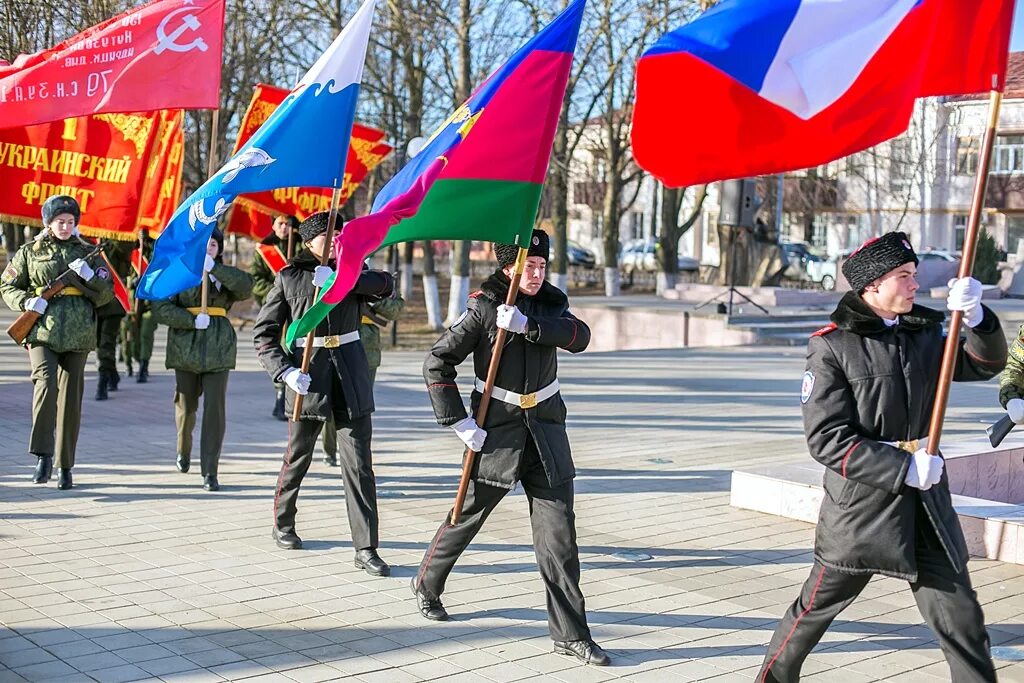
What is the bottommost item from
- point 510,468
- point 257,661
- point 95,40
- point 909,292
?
A: point 257,661

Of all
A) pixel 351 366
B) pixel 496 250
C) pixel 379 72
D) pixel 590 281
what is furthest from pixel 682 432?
pixel 590 281

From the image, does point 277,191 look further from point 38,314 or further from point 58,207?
point 38,314

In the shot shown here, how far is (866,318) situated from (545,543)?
1.84m

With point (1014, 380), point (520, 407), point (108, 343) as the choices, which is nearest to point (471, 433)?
point (520, 407)

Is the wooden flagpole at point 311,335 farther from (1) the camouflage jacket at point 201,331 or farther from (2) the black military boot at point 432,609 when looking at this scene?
(1) the camouflage jacket at point 201,331

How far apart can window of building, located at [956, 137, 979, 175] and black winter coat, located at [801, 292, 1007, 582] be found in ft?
166

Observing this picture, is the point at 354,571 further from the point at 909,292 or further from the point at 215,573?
the point at 909,292

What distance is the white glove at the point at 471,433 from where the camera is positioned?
602cm

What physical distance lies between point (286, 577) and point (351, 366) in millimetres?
1225

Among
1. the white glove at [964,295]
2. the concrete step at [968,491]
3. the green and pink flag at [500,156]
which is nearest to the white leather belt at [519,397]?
the green and pink flag at [500,156]

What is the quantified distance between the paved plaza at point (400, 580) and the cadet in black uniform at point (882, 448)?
0.97 metres

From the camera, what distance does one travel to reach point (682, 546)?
798cm

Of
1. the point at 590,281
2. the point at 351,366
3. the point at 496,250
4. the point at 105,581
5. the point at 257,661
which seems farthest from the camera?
the point at 590,281

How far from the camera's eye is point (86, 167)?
10023mm
